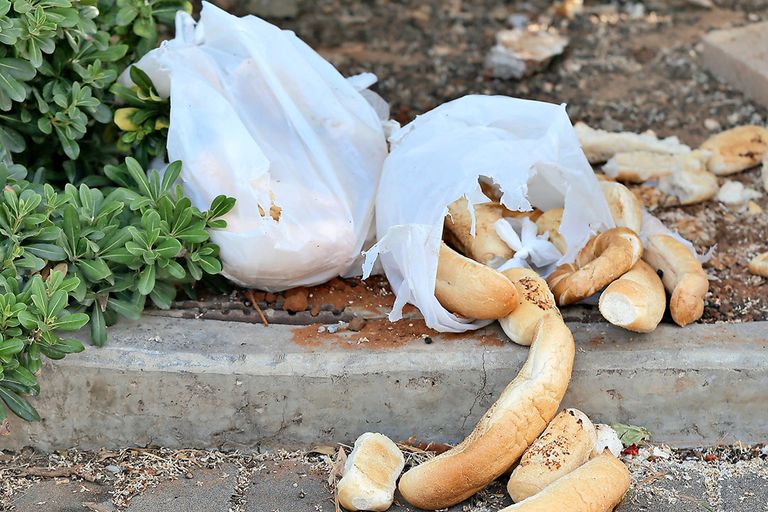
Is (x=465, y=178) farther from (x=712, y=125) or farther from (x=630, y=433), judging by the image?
(x=712, y=125)

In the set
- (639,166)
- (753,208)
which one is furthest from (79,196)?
(753,208)

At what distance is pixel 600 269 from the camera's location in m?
2.97

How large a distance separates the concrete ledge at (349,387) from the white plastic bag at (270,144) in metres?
0.28

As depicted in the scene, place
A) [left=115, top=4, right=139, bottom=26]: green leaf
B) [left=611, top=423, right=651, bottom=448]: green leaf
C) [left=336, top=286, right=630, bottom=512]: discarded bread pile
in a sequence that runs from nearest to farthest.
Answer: [left=336, top=286, right=630, bottom=512]: discarded bread pile < [left=611, top=423, right=651, bottom=448]: green leaf < [left=115, top=4, right=139, bottom=26]: green leaf

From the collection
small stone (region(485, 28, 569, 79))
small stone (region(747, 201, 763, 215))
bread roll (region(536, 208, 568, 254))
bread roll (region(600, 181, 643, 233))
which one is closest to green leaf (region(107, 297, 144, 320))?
bread roll (region(536, 208, 568, 254))

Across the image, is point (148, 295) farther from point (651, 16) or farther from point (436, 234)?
point (651, 16)

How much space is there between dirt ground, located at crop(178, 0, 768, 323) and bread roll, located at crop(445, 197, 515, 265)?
2.32ft

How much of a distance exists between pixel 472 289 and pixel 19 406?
125cm

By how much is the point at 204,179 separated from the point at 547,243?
3.44 feet

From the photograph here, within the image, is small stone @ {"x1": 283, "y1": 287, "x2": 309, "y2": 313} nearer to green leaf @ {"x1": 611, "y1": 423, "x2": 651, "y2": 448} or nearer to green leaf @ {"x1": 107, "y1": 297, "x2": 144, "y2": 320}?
green leaf @ {"x1": 107, "y1": 297, "x2": 144, "y2": 320}

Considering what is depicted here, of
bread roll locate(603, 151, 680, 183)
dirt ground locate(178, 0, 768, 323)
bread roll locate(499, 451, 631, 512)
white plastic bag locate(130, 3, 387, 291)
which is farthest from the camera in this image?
bread roll locate(603, 151, 680, 183)

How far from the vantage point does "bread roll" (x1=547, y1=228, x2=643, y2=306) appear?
2.98 m

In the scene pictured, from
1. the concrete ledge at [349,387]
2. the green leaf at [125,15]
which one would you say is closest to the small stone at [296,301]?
the concrete ledge at [349,387]

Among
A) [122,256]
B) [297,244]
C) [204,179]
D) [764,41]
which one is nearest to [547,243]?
[297,244]
